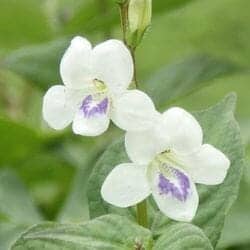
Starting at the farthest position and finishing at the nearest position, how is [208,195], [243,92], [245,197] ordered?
[243,92], [245,197], [208,195]

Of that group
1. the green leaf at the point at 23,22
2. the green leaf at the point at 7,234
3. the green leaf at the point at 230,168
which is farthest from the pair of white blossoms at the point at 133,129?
the green leaf at the point at 23,22

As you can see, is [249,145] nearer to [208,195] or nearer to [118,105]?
[208,195]

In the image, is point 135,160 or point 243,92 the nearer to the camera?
point 135,160

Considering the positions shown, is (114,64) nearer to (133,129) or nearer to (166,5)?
(133,129)

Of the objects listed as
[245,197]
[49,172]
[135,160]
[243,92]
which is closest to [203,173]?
[135,160]

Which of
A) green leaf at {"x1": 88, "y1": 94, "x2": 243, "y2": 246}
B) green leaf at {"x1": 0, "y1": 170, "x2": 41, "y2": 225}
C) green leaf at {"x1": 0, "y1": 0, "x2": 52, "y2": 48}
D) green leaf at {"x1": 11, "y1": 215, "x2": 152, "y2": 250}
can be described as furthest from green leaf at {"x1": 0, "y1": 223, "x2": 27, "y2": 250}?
green leaf at {"x1": 0, "y1": 0, "x2": 52, "y2": 48}

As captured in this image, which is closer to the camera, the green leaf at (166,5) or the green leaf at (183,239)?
the green leaf at (183,239)

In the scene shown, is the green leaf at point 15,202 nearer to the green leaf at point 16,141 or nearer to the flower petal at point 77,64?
the green leaf at point 16,141
